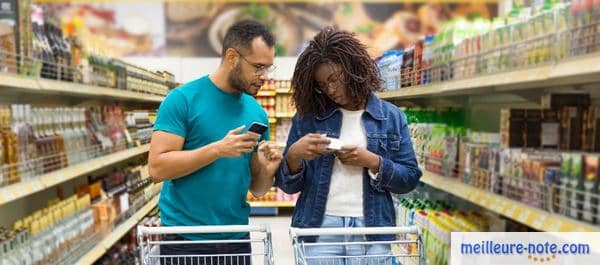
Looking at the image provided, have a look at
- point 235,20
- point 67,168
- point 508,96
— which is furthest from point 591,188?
point 235,20

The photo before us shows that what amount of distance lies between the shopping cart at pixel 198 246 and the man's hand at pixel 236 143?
0.80 ft

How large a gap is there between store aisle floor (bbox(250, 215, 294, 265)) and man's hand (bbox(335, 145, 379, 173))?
1.51m

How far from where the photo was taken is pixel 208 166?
5.55 feet

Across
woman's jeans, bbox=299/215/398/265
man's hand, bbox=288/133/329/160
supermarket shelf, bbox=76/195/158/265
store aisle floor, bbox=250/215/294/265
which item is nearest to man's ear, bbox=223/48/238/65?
man's hand, bbox=288/133/329/160

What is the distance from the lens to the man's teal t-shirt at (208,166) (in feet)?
5.35

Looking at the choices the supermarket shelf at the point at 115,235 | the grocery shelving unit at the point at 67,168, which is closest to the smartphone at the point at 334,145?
the grocery shelving unit at the point at 67,168

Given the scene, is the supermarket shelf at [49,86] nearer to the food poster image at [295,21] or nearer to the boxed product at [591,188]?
the boxed product at [591,188]

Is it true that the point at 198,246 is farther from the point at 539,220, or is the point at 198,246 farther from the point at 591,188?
the point at 591,188

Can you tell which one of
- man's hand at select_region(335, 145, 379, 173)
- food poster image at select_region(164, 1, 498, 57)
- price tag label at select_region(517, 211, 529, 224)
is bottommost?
price tag label at select_region(517, 211, 529, 224)

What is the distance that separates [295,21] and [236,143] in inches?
219

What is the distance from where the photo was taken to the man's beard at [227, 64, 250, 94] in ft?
5.46

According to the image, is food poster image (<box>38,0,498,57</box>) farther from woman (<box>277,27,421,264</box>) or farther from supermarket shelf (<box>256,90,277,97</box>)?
woman (<box>277,27,421,264</box>)

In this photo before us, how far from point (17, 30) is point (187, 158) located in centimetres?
131

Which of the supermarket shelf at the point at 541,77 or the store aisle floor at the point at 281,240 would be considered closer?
the supermarket shelf at the point at 541,77
